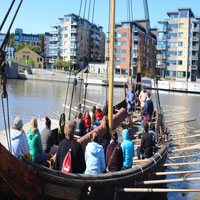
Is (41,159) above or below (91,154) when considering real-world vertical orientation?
below

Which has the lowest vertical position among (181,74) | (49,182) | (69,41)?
(49,182)

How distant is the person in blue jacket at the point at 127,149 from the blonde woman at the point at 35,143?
211cm

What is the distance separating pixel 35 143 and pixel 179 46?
3118 inches

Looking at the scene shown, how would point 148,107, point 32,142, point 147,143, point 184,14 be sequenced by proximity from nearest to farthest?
point 32,142
point 147,143
point 148,107
point 184,14

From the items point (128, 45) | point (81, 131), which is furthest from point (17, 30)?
point (81, 131)

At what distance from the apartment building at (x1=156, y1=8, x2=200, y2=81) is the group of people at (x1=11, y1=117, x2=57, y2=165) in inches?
2871

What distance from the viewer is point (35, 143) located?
7148mm

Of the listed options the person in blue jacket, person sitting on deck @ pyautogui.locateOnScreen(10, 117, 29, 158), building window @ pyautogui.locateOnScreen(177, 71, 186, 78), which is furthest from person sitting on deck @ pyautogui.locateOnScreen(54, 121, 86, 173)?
building window @ pyautogui.locateOnScreen(177, 71, 186, 78)

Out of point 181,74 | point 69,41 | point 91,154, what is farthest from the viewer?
point 69,41

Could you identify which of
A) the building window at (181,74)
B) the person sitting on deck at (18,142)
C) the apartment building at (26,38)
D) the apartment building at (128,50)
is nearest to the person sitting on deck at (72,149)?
the person sitting on deck at (18,142)

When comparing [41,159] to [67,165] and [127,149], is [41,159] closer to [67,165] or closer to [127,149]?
[67,165]

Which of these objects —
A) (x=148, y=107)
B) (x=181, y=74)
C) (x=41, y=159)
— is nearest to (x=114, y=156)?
(x=41, y=159)

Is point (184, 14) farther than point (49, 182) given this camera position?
Yes

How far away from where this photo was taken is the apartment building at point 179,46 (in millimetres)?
79312
